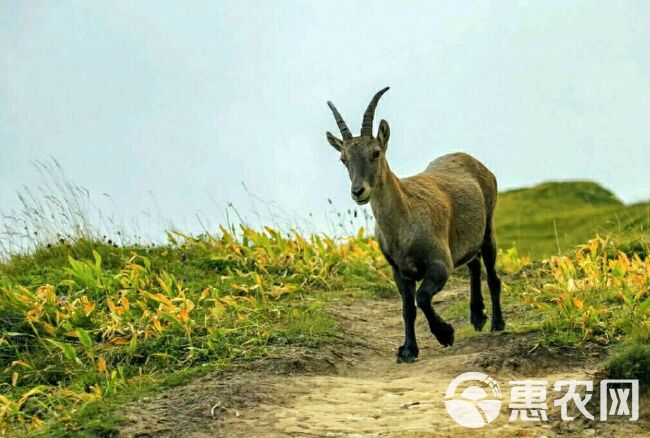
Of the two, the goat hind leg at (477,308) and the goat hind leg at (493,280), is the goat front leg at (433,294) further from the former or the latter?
the goat hind leg at (477,308)

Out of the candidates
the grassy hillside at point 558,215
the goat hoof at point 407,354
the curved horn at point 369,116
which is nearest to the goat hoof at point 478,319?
the goat hoof at point 407,354

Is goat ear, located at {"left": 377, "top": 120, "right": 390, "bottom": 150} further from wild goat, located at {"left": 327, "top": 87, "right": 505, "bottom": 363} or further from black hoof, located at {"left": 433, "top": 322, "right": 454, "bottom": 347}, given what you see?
black hoof, located at {"left": 433, "top": 322, "right": 454, "bottom": 347}

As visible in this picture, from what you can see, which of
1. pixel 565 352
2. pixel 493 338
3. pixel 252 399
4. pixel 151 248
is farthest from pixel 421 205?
pixel 151 248

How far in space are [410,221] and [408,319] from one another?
904 millimetres

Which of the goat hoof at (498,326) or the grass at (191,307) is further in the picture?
the goat hoof at (498,326)

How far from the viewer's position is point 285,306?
37.5 feet

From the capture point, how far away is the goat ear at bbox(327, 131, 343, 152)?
979 cm

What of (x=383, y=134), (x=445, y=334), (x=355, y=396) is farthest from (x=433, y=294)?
(x=355, y=396)

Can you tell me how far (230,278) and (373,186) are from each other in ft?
13.0

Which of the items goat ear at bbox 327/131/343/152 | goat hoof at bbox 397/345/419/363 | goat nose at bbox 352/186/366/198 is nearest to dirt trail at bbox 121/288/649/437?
goat hoof at bbox 397/345/419/363

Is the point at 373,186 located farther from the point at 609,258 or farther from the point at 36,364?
the point at 609,258

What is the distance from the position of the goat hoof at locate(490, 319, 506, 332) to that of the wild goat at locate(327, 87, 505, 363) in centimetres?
2

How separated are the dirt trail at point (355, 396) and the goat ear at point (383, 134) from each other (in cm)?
196

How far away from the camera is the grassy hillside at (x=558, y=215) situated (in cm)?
1898
